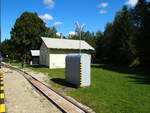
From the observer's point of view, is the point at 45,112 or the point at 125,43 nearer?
the point at 45,112

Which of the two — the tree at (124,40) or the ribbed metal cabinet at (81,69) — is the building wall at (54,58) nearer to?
the tree at (124,40)

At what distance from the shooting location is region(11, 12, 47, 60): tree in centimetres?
3944

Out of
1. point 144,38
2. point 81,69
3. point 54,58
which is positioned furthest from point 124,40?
point 81,69

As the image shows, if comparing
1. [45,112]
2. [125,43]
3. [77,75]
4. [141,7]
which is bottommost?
[45,112]

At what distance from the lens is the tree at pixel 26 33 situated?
39.4 meters

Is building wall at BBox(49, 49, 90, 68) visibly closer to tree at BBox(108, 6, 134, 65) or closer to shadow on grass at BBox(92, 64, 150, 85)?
shadow on grass at BBox(92, 64, 150, 85)

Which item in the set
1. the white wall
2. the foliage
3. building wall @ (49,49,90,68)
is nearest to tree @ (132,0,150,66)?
building wall @ (49,49,90,68)

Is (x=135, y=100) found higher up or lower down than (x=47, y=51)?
lower down

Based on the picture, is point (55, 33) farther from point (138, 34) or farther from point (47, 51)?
point (138, 34)

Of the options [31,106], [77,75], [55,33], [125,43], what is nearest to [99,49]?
[125,43]

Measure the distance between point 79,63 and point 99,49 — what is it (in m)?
41.4

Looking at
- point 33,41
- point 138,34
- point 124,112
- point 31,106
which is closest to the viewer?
point 124,112

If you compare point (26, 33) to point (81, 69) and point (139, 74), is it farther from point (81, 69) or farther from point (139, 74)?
point (81, 69)

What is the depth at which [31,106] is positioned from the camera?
6047mm
